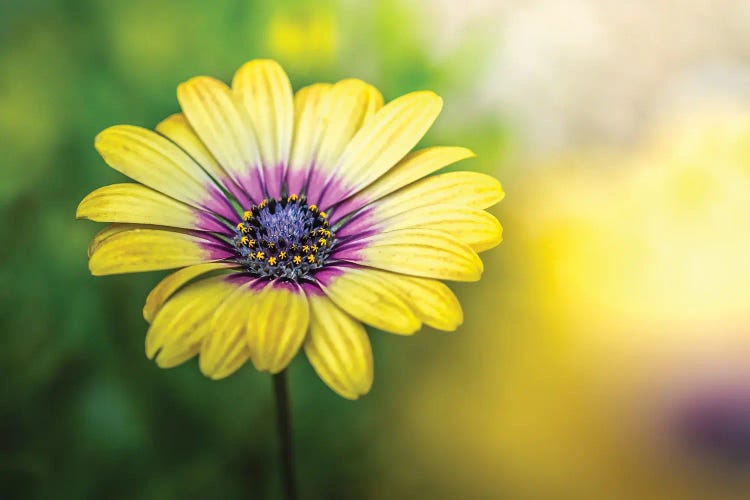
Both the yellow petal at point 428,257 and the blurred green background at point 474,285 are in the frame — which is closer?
the yellow petal at point 428,257

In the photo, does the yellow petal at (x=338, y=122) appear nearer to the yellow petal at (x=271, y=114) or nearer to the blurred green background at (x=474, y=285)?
the yellow petal at (x=271, y=114)

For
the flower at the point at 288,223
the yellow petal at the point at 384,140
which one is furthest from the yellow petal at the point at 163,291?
the yellow petal at the point at 384,140

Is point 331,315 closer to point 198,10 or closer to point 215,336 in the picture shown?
point 215,336

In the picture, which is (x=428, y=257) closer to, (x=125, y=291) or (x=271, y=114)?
(x=271, y=114)

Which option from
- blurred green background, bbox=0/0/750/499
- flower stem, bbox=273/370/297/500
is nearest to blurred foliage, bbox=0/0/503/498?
blurred green background, bbox=0/0/750/499

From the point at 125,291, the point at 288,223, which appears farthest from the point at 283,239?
the point at 125,291

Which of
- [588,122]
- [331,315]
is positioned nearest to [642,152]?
[588,122]
